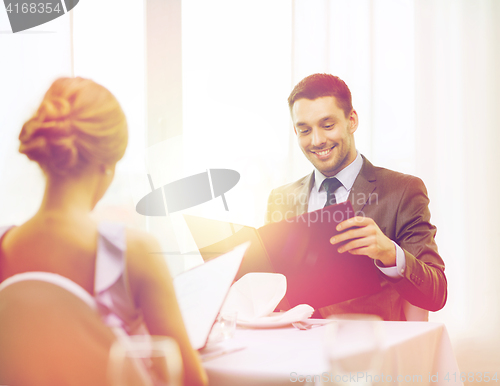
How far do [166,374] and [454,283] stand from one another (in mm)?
2027

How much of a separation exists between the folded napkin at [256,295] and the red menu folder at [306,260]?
0.03 meters

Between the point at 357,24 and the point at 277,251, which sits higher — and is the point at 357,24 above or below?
above

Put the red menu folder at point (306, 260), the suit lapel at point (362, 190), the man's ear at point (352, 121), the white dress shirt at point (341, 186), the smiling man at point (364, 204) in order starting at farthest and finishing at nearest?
the man's ear at point (352, 121) → the white dress shirt at point (341, 186) → the suit lapel at point (362, 190) → the smiling man at point (364, 204) → the red menu folder at point (306, 260)

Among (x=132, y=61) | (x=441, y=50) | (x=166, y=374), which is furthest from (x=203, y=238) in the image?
(x=441, y=50)

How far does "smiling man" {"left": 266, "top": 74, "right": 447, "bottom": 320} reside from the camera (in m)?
1.31

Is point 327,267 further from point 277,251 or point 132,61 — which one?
point 132,61

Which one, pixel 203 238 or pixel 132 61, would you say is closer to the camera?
pixel 203 238

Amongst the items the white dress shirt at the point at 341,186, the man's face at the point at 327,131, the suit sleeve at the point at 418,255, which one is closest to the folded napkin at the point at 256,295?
the suit sleeve at the point at 418,255

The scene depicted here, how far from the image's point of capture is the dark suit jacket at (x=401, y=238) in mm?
1383

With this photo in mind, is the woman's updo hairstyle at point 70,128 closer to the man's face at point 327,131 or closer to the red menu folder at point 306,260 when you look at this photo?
the red menu folder at point 306,260

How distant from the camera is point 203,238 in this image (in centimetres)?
131

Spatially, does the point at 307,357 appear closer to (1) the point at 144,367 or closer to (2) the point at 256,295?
(1) the point at 144,367

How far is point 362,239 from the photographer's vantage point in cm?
113

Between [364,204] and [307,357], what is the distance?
1.02 meters
